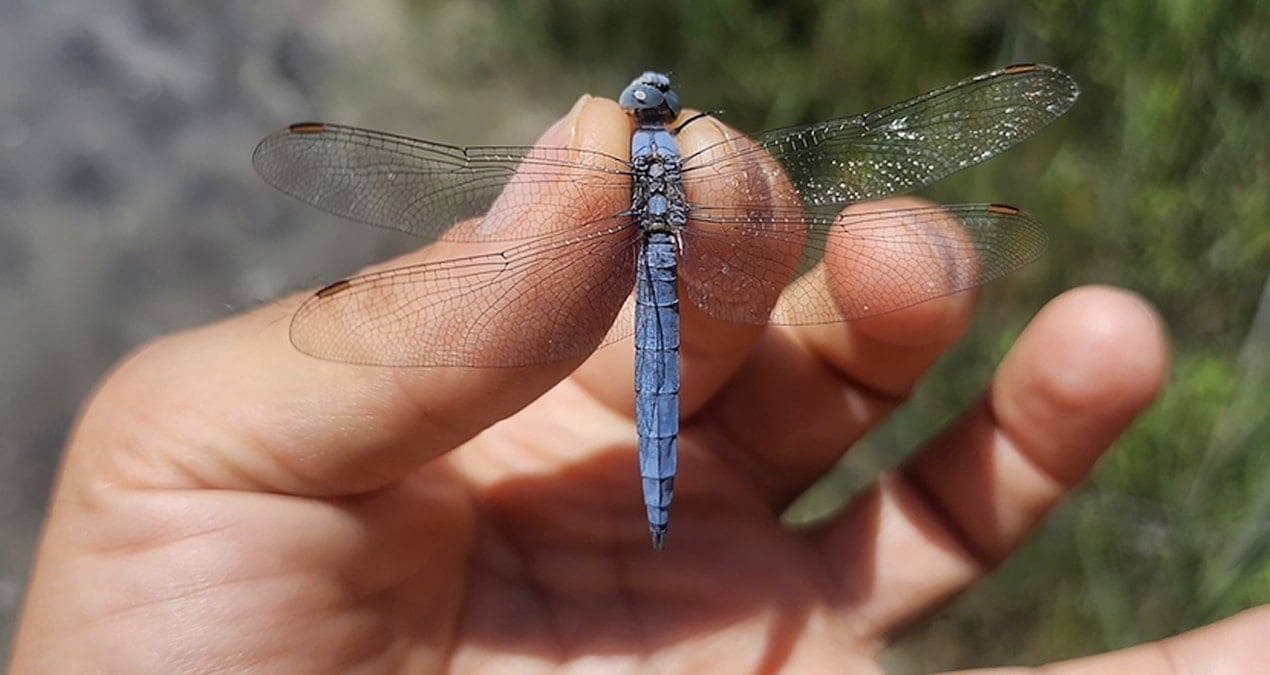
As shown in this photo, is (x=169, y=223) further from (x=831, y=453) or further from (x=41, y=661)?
(x=831, y=453)

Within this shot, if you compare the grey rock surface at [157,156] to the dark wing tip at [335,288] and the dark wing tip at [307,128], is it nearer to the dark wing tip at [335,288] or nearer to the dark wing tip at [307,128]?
the dark wing tip at [307,128]

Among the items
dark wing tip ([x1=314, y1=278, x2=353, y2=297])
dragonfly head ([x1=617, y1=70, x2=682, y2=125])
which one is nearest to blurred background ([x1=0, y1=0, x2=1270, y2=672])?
dark wing tip ([x1=314, y1=278, x2=353, y2=297])

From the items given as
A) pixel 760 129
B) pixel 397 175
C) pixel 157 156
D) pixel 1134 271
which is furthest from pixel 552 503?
pixel 157 156

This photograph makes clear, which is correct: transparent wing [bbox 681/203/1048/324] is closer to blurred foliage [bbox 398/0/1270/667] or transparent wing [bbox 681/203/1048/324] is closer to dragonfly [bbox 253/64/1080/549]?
dragonfly [bbox 253/64/1080/549]

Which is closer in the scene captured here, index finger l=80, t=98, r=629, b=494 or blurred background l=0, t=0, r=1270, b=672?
index finger l=80, t=98, r=629, b=494

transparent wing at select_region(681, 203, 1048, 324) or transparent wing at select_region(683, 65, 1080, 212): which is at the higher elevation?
transparent wing at select_region(683, 65, 1080, 212)

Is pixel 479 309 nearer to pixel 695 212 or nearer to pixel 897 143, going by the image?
pixel 695 212
